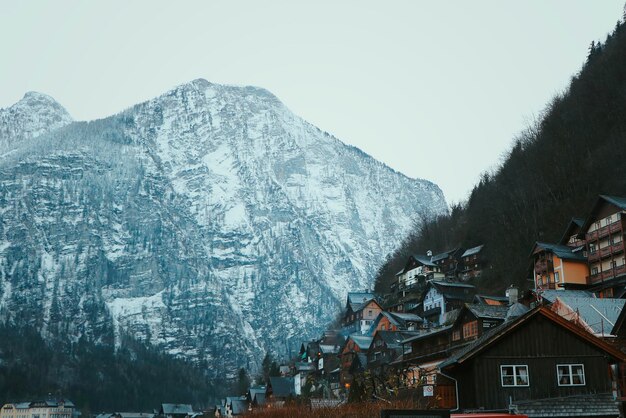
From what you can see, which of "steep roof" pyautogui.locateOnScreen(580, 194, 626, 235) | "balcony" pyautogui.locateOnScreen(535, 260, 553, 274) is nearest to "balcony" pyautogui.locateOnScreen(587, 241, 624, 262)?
"steep roof" pyautogui.locateOnScreen(580, 194, 626, 235)

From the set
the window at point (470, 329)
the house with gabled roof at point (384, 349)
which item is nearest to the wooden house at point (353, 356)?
the house with gabled roof at point (384, 349)

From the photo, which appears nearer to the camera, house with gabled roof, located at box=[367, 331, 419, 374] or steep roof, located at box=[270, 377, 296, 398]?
house with gabled roof, located at box=[367, 331, 419, 374]

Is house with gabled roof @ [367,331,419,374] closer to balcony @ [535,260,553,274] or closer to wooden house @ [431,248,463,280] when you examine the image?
balcony @ [535,260,553,274]

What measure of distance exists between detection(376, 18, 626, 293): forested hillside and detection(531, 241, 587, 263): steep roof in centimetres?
577

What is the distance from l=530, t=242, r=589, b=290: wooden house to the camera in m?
74.8

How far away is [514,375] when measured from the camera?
3497 centimetres

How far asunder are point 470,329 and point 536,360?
23.6 metres

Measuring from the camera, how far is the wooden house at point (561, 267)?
74.8 metres

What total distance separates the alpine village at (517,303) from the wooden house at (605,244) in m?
0.14

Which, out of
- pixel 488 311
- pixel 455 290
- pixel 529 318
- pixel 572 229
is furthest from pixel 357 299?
pixel 529 318

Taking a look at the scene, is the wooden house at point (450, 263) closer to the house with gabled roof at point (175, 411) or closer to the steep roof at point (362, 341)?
the steep roof at point (362, 341)

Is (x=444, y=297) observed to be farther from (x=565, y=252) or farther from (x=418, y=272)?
(x=418, y=272)

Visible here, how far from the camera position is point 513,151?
109938 mm

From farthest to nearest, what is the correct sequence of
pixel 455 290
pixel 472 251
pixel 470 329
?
pixel 472 251, pixel 455 290, pixel 470 329
